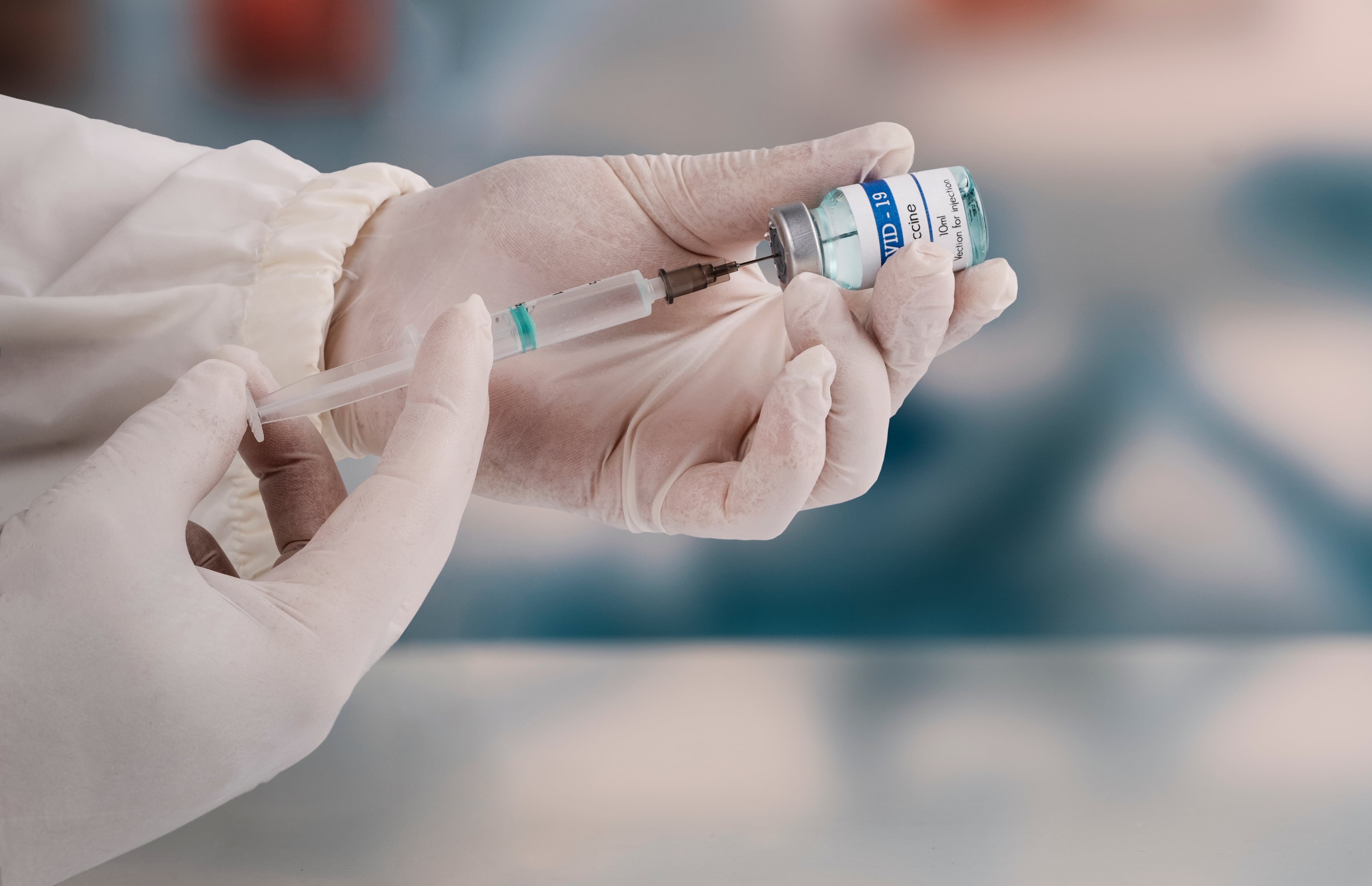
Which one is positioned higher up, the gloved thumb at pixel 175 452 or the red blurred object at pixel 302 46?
the red blurred object at pixel 302 46

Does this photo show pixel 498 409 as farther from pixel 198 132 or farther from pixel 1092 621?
pixel 1092 621

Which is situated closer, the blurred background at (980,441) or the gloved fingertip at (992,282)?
the gloved fingertip at (992,282)

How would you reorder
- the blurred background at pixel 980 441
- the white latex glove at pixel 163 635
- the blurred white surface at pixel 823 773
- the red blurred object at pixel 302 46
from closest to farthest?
the white latex glove at pixel 163 635, the blurred white surface at pixel 823 773, the blurred background at pixel 980 441, the red blurred object at pixel 302 46

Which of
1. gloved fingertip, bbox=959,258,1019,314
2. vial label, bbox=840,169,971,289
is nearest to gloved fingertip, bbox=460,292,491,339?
vial label, bbox=840,169,971,289

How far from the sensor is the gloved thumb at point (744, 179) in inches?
41.9

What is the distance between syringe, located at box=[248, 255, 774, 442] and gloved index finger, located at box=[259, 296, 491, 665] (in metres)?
0.07

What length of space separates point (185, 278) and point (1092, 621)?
6.24ft

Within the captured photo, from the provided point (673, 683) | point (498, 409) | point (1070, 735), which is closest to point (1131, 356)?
point (1070, 735)

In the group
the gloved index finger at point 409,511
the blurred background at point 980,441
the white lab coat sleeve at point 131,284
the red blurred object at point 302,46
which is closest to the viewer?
the gloved index finger at point 409,511

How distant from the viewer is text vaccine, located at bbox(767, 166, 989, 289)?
97 centimetres

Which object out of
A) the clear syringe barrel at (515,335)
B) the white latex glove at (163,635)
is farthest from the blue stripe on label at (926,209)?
the white latex glove at (163,635)

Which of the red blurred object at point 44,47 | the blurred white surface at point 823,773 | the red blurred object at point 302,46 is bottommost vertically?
the blurred white surface at point 823,773

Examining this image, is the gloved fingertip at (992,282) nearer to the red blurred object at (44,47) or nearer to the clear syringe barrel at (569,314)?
the clear syringe barrel at (569,314)

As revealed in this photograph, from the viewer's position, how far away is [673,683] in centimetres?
176
